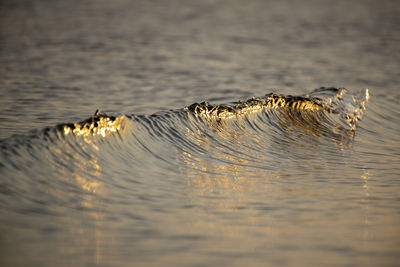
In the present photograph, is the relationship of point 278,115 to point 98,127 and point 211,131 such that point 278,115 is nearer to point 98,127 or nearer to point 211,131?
point 211,131

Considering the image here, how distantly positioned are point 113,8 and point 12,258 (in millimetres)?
18801

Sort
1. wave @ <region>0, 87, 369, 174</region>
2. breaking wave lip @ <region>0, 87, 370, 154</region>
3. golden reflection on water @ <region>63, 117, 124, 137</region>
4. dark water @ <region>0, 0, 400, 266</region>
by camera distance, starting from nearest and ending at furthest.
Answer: dark water @ <region>0, 0, 400, 266</region> < wave @ <region>0, 87, 369, 174</region> < golden reflection on water @ <region>63, 117, 124, 137</region> < breaking wave lip @ <region>0, 87, 370, 154</region>

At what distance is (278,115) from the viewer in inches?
304

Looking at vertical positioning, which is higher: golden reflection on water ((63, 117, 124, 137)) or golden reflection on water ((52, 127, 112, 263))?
golden reflection on water ((63, 117, 124, 137))

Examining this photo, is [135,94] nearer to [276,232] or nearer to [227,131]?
[227,131]

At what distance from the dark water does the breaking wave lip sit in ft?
0.08

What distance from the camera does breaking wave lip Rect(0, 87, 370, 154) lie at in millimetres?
5965

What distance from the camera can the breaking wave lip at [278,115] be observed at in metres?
5.96

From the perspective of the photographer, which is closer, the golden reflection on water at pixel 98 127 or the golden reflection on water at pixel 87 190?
the golden reflection on water at pixel 87 190

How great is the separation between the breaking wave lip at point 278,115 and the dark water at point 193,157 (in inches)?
1.0

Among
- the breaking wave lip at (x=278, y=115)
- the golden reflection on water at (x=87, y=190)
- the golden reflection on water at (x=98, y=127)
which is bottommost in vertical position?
the golden reflection on water at (x=87, y=190)

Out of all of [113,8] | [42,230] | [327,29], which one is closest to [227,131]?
[42,230]

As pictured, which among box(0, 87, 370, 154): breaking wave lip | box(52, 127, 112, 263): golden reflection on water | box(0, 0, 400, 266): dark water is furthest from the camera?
box(0, 87, 370, 154): breaking wave lip

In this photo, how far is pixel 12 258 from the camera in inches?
134
